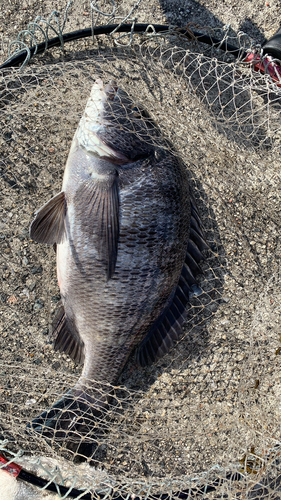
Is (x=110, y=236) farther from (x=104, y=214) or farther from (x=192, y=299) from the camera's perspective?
(x=192, y=299)

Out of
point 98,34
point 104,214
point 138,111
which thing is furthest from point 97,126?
point 98,34

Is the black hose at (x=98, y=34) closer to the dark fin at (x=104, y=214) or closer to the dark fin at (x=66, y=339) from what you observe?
the dark fin at (x=104, y=214)

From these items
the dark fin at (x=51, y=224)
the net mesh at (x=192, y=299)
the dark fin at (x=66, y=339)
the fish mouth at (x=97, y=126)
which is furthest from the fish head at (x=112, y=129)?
the dark fin at (x=66, y=339)

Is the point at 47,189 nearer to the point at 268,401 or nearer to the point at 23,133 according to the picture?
the point at 23,133

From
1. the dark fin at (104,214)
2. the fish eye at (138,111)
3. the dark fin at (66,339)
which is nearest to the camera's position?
the dark fin at (104,214)

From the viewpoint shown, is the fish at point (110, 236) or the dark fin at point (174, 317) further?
the dark fin at point (174, 317)

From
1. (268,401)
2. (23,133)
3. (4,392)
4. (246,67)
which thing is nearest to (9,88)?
(23,133)
